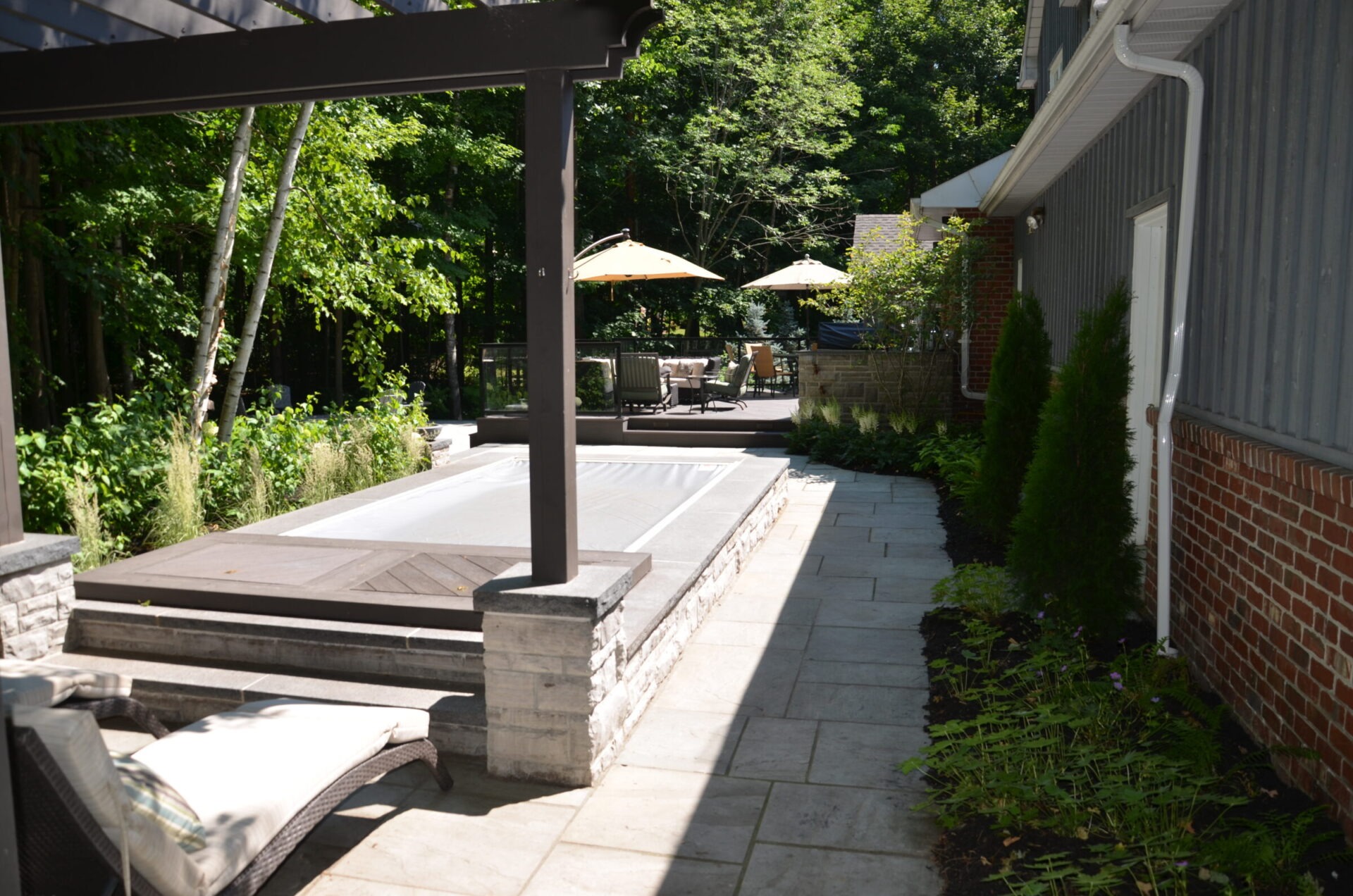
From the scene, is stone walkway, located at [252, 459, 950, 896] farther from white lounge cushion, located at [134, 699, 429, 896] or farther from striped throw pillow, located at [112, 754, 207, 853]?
striped throw pillow, located at [112, 754, 207, 853]

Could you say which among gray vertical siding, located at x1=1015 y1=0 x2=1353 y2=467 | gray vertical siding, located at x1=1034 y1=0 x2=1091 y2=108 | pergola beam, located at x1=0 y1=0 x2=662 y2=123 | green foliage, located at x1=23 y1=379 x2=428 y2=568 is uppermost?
gray vertical siding, located at x1=1034 y1=0 x2=1091 y2=108

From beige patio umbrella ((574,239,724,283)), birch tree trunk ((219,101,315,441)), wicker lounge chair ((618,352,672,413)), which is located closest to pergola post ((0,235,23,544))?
birch tree trunk ((219,101,315,441))

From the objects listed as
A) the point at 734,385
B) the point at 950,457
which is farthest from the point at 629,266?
the point at 950,457

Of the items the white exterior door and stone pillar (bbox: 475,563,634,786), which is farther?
the white exterior door

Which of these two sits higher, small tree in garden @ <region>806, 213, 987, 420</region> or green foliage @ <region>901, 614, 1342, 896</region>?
small tree in garden @ <region>806, 213, 987, 420</region>

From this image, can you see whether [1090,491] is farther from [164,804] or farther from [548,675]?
[164,804]

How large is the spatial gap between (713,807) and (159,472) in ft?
16.1

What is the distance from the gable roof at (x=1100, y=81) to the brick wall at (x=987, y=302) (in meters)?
3.44

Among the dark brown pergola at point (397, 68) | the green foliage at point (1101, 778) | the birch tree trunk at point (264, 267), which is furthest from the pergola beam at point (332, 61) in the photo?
the birch tree trunk at point (264, 267)

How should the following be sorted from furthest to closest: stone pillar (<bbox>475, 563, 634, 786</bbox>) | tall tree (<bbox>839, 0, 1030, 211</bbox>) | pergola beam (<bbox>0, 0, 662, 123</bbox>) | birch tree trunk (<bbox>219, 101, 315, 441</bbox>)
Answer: tall tree (<bbox>839, 0, 1030, 211</bbox>), birch tree trunk (<bbox>219, 101, 315, 441</bbox>), stone pillar (<bbox>475, 563, 634, 786</bbox>), pergola beam (<bbox>0, 0, 662, 123</bbox>)

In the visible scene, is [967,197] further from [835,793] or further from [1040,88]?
[835,793]

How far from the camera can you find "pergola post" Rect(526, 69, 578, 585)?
3572 mm

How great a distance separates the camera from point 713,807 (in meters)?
3.54

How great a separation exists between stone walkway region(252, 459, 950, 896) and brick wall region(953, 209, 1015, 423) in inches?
307
